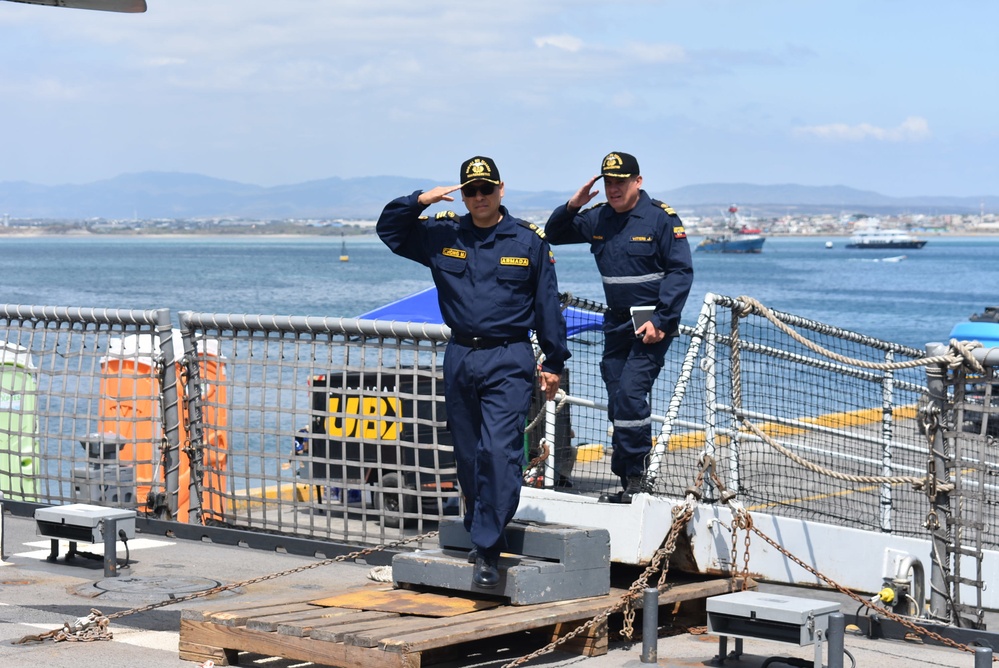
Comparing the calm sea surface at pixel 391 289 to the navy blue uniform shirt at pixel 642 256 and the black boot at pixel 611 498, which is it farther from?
the black boot at pixel 611 498

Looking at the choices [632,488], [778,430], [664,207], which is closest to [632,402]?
[632,488]

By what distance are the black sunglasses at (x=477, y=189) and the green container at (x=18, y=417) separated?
4717 millimetres

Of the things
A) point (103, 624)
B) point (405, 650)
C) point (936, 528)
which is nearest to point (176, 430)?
point (103, 624)

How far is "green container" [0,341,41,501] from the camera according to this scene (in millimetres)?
9531

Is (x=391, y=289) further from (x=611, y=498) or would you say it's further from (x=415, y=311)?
(x=611, y=498)

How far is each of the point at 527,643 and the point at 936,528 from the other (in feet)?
6.79

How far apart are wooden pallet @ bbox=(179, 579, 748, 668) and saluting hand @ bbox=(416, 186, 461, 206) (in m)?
1.78

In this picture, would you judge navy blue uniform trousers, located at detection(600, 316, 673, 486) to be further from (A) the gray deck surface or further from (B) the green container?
(B) the green container

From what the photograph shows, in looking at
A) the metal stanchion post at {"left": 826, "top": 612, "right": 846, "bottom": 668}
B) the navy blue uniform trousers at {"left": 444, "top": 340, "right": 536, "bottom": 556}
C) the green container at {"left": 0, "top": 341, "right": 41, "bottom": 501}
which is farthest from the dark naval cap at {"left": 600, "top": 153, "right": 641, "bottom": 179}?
the green container at {"left": 0, "top": 341, "right": 41, "bottom": 501}

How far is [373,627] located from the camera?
17.5ft

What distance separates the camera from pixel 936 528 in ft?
21.2

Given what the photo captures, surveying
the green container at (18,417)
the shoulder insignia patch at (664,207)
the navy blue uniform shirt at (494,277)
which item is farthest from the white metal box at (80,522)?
the shoulder insignia patch at (664,207)

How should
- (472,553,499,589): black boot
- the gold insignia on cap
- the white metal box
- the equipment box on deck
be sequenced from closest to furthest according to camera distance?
1. the equipment box on deck
2. (472,553,499,589): black boot
3. the gold insignia on cap
4. the white metal box

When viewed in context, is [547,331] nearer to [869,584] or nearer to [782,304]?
[869,584]
